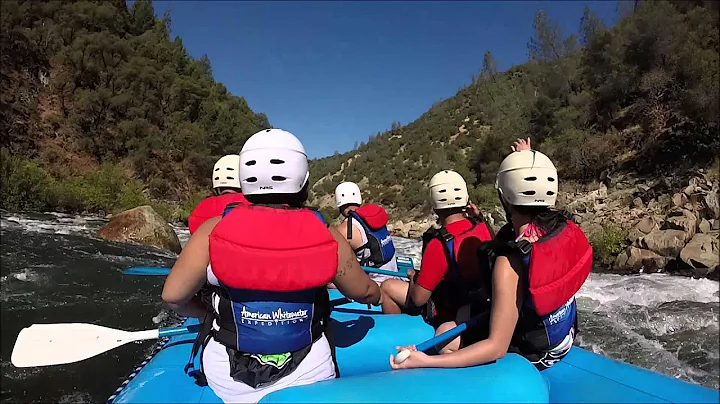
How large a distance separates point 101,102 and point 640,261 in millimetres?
19696

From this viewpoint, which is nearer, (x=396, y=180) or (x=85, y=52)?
(x=85, y=52)

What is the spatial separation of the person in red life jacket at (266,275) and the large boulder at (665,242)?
8.15 m

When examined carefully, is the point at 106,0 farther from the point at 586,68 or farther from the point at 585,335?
the point at 585,335

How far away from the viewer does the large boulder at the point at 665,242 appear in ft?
26.6

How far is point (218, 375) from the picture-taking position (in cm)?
179

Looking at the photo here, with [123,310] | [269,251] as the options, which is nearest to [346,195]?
[123,310]

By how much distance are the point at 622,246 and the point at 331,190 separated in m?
31.9

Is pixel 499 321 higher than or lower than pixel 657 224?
higher

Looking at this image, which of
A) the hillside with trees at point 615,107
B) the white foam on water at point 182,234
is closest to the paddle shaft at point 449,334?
the white foam on water at point 182,234

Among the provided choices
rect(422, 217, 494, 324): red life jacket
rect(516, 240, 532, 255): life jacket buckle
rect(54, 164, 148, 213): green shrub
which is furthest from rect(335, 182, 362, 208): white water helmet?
rect(54, 164, 148, 213): green shrub

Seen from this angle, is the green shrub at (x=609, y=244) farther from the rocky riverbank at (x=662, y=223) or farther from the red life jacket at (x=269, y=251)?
the red life jacket at (x=269, y=251)

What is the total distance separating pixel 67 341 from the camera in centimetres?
273

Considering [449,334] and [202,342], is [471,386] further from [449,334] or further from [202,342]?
[202,342]

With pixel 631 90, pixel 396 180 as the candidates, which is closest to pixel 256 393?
pixel 631 90
